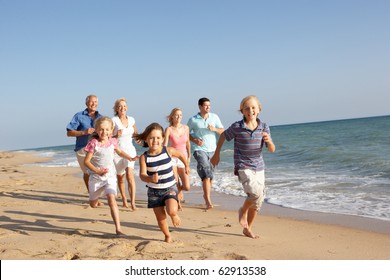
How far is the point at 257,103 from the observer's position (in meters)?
4.40

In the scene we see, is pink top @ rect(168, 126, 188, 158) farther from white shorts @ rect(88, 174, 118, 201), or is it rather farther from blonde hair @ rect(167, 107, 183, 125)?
white shorts @ rect(88, 174, 118, 201)

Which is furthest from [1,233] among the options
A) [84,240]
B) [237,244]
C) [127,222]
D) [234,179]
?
[234,179]

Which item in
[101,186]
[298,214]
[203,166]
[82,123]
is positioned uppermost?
[82,123]

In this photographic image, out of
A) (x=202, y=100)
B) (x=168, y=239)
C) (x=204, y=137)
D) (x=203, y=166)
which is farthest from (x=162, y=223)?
(x=202, y=100)

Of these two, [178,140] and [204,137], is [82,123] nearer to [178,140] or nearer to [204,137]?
[178,140]

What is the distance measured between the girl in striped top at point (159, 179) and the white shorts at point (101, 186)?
0.66 m

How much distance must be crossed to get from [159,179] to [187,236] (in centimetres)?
83

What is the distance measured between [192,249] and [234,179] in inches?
253

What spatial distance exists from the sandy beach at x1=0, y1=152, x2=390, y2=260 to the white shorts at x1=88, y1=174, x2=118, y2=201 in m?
0.47

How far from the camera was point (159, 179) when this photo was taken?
4.20 meters

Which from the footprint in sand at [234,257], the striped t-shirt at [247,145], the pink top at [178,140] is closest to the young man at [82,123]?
the pink top at [178,140]

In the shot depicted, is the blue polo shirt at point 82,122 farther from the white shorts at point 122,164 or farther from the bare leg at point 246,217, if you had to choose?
the bare leg at point 246,217

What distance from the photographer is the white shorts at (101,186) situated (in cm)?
469
